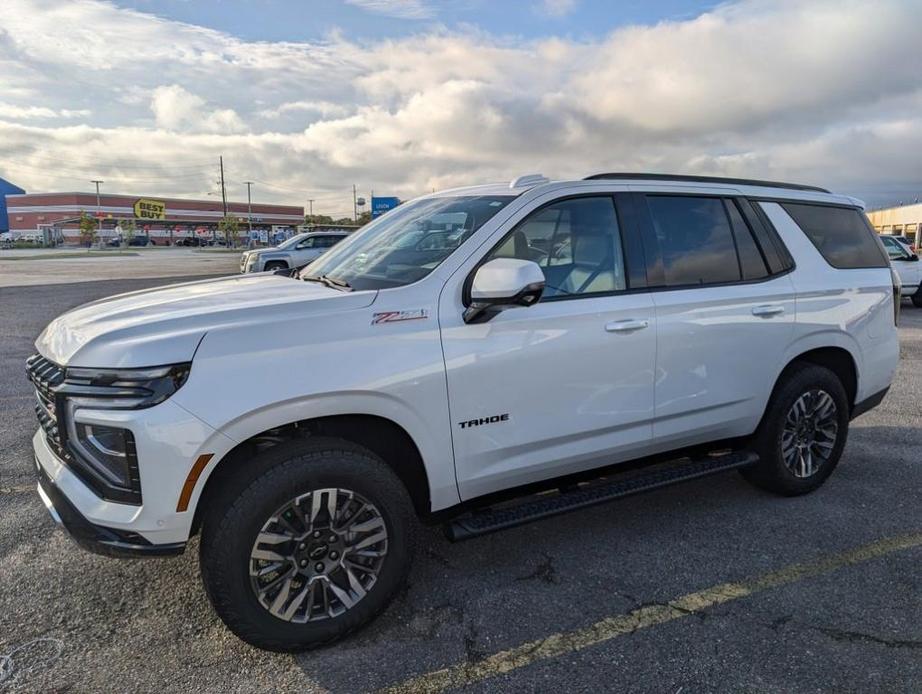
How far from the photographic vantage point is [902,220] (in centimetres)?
6109

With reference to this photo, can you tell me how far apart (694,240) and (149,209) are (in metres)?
106

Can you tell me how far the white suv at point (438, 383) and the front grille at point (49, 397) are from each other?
0.07 feet

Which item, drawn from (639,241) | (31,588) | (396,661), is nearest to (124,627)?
(31,588)

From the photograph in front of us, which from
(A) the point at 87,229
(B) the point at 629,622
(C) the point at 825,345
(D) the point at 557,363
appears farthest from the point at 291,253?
(A) the point at 87,229

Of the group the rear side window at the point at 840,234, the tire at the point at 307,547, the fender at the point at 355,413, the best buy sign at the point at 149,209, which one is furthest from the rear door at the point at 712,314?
the best buy sign at the point at 149,209

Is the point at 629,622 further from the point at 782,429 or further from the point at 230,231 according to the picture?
the point at 230,231

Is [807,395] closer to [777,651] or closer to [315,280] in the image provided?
[777,651]

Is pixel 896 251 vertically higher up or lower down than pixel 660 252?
lower down

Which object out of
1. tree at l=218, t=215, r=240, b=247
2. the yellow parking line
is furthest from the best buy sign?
the yellow parking line

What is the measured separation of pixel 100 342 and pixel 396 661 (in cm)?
172

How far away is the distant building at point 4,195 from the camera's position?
99062 mm

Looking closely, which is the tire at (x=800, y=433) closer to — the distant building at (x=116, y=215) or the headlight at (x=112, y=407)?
the headlight at (x=112, y=407)

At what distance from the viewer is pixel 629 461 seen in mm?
3523

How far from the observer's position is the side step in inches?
117
